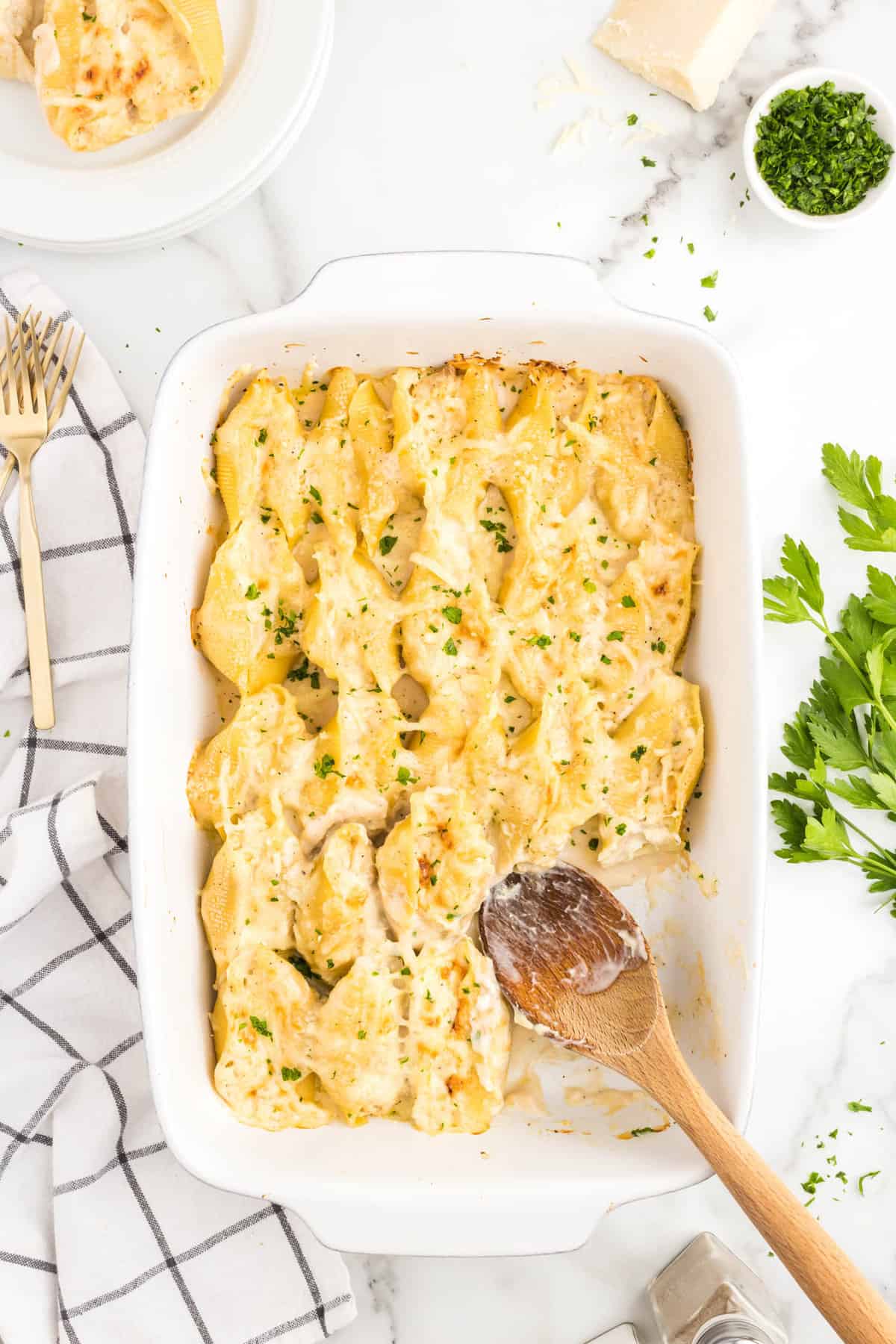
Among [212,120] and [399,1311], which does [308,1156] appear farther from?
[212,120]

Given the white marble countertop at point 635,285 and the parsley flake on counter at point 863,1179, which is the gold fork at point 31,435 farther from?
the parsley flake on counter at point 863,1179

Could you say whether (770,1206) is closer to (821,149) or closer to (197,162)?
(821,149)

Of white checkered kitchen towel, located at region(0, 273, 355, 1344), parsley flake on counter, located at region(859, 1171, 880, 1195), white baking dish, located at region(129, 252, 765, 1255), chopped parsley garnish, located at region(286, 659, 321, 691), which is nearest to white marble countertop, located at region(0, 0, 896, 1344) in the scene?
Result: parsley flake on counter, located at region(859, 1171, 880, 1195)

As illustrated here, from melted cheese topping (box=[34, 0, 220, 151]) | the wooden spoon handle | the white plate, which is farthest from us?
the white plate

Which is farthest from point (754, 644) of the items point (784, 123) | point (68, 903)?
point (68, 903)

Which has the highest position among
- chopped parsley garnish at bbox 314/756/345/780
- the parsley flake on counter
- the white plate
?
the white plate

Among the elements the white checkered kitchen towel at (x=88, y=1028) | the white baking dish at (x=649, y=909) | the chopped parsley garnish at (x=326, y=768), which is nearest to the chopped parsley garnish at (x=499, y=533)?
the white baking dish at (x=649, y=909)

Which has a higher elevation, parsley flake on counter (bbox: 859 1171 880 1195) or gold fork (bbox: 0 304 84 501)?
gold fork (bbox: 0 304 84 501)

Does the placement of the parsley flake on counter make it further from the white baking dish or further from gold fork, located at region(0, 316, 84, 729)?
gold fork, located at region(0, 316, 84, 729)

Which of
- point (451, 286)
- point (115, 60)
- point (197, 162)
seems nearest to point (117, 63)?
point (115, 60)
